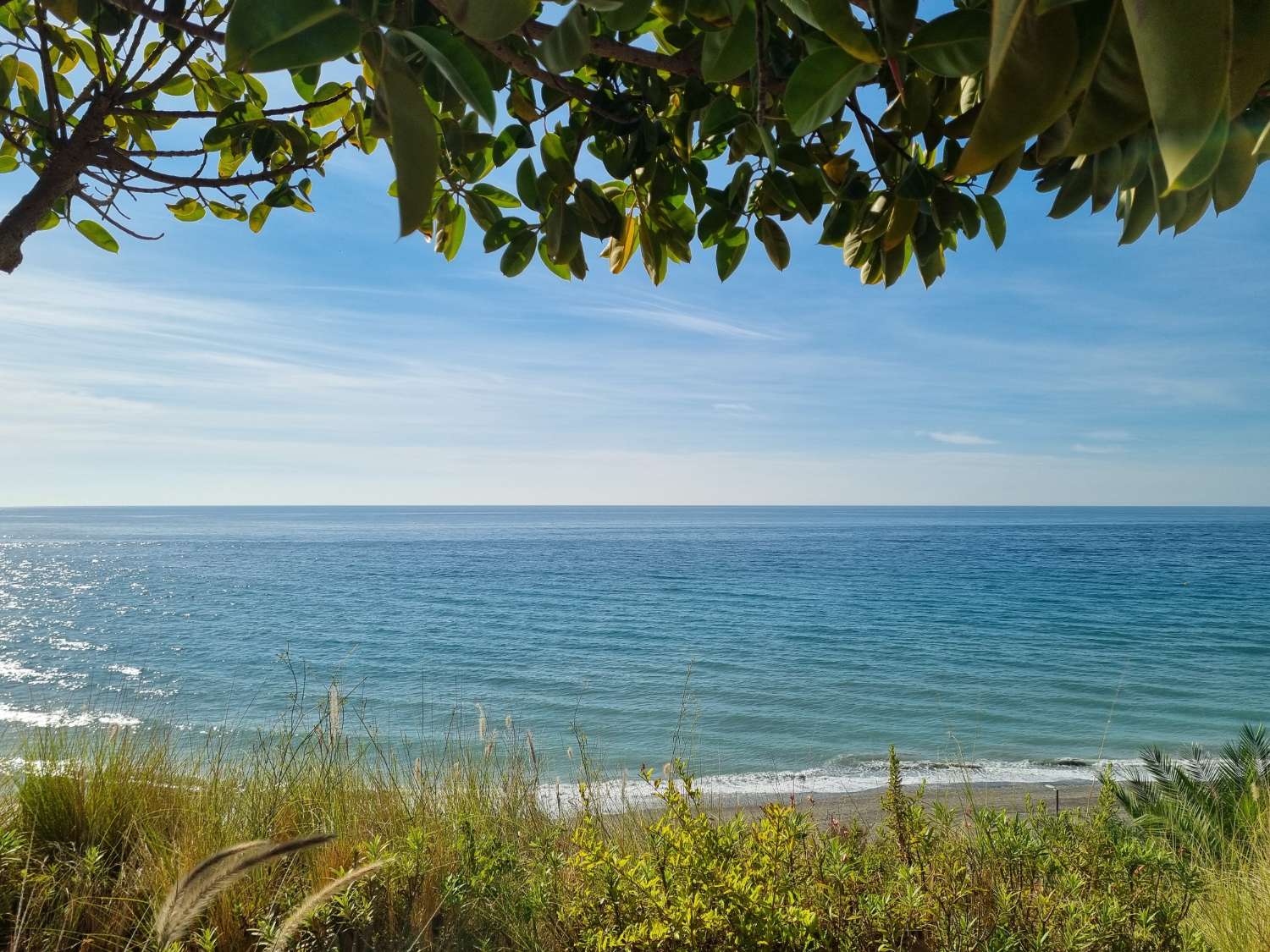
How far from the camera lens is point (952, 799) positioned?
27.0ft

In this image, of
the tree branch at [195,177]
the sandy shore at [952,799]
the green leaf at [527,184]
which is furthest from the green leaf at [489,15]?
the sandy shore at [952,799]

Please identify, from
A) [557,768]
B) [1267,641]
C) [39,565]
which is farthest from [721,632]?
[39,565]

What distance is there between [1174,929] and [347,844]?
8.66 feet

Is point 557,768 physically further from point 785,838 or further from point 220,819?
point 785,838

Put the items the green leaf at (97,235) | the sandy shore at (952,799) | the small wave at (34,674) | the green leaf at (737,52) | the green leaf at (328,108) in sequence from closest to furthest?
the green leaf at (737,52) → the green leaf at (328,108) → the green leaf at (97,235) → the sandy shore at (952,799) → the small wave at (34,674)

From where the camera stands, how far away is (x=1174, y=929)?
219 cm

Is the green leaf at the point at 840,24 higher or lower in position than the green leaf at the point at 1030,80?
higher

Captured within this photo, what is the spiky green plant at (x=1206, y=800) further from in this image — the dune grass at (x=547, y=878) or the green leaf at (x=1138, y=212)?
the green leaf at (x=1138, y=212)

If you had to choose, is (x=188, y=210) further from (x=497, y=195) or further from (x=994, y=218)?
(x=994, y=218)

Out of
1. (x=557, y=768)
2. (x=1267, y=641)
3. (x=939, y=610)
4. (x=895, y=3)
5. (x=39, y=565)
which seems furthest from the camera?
(x=39, y=565)

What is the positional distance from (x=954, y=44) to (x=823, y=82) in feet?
0.29

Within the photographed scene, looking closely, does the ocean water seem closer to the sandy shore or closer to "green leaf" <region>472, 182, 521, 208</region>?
the sandy shore

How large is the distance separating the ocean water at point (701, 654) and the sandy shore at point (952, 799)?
46cm

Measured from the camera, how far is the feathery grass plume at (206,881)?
1.58 m
